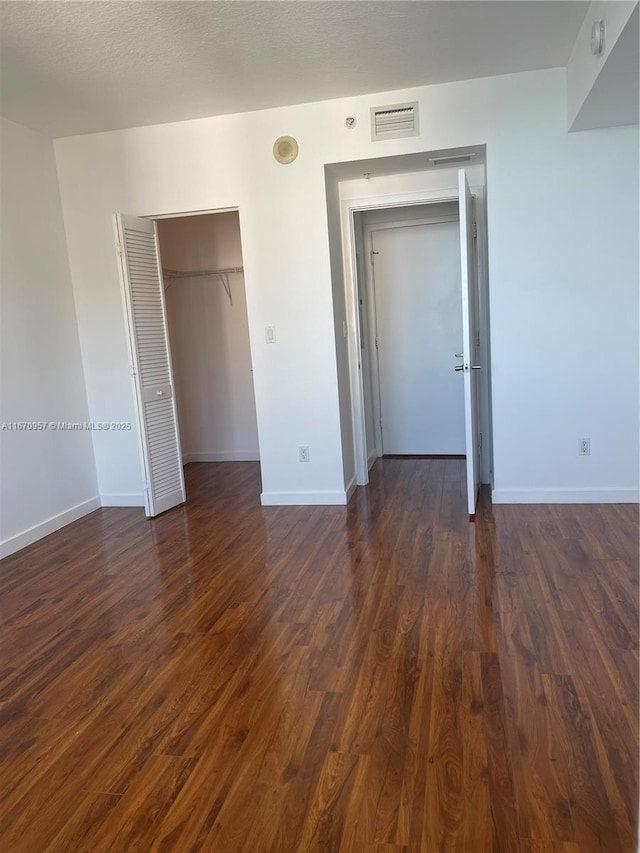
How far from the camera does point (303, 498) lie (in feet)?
14.3

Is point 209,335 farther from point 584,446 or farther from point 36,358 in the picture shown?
point 584,446

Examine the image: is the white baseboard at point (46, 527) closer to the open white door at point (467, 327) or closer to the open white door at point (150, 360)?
the open white door at point (150, 360)

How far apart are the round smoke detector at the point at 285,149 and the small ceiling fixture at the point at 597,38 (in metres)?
1.86

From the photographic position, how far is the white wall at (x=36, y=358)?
3.79 metres

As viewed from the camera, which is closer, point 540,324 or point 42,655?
point 42,655

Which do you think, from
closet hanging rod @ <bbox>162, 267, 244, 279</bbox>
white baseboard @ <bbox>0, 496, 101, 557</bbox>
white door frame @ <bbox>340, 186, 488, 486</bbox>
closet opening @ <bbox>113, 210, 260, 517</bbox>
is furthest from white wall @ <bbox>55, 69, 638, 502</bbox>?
closet hanging rod @ <bbox>162, 267, 244, 279</bbox>

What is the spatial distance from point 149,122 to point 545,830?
14.2 feet

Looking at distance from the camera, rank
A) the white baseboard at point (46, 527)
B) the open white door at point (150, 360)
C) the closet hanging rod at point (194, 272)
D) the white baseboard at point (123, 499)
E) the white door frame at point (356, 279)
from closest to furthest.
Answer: the white baseboard at point (46, 527)
the open white door at point (150, 360)
the white door frame at point (356, 279)
the white baseboard at point (123, 499)
the closet hanging rod at point (194, 272)

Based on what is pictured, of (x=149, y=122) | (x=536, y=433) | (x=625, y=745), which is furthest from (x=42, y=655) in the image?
(x=149, y=122)

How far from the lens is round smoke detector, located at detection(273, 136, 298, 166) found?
395 cm

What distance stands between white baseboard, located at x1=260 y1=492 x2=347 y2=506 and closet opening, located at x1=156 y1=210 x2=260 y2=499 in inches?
64.8

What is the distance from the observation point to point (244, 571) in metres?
3.20

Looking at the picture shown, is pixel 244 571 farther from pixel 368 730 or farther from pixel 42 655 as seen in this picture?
pixel 368 730

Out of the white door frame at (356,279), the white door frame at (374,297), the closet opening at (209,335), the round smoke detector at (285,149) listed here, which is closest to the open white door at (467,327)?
the white door frame at (356,279)
